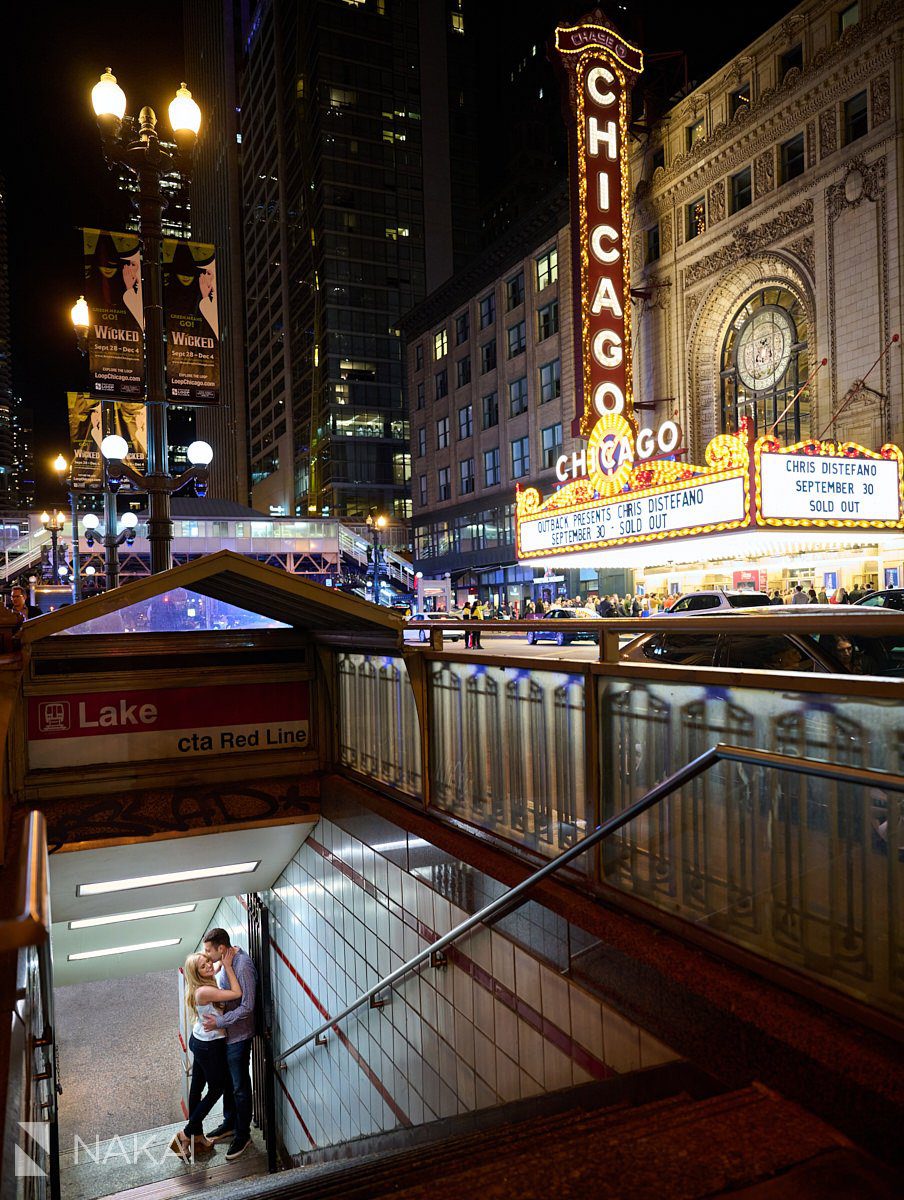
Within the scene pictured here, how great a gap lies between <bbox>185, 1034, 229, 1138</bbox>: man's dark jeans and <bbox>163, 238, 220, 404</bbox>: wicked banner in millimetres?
8273

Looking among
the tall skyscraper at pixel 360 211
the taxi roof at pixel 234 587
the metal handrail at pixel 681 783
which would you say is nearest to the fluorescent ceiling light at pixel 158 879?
the taxi roof at pixel 234 587

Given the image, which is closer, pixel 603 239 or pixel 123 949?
pixel 123 949

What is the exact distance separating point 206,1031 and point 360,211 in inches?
3434

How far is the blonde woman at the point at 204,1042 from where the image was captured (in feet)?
28.7

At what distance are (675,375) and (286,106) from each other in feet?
286

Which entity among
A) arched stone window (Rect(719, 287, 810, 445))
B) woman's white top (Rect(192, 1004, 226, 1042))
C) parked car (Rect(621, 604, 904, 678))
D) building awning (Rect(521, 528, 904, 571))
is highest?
arched stone window (Rect(719, 287, 810, 445))

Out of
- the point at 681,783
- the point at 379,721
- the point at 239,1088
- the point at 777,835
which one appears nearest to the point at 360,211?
the point at 379,721

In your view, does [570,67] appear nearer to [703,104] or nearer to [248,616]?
[703,104]

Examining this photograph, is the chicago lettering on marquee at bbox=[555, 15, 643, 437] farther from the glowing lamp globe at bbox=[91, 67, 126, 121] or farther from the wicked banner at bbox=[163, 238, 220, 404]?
the glowing lamp globe at bbox=[91, 67, 126, 121]

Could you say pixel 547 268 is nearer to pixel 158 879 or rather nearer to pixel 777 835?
pixel 158 879

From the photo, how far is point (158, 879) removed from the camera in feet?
29.5

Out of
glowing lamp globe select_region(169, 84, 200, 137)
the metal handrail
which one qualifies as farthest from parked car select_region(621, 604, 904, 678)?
glowing lamp globe select_region(169, 84, 200, 137)

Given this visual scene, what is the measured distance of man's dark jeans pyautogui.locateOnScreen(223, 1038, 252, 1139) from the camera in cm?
923

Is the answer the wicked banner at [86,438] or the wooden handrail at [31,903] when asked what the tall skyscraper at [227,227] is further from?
the wooden handrail at [31,903]
